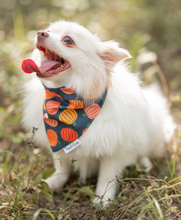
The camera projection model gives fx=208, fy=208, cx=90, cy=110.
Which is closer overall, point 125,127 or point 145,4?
point 125,127

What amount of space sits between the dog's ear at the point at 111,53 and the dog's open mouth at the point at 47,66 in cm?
34

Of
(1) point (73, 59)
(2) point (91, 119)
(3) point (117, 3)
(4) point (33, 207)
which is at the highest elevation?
(3) point (117, 3)

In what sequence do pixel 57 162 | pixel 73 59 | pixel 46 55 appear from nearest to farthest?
pixel 73 59 < pixel 46 55 < pixel 57 162

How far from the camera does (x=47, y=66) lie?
1.83 m

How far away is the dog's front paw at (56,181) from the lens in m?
2.30

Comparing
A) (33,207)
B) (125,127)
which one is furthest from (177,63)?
(33,207)

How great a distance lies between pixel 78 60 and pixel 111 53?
0.31 metres

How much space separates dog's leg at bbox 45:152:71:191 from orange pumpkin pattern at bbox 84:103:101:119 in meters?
0.64

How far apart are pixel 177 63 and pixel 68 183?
11.7 ft

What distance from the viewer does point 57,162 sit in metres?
2.43

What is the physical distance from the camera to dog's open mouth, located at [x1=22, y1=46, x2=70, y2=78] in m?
1.78

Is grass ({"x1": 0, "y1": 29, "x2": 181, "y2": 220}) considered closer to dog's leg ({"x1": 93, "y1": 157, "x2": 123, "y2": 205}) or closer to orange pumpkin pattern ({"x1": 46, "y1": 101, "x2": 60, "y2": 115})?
dog's leg ({"x1": 93, "y1": 157, "x2": 123, "y2": 205})

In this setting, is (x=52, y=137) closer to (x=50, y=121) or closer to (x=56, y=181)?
(x=50, y=121)

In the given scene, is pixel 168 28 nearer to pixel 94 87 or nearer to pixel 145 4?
pixel 145 4
